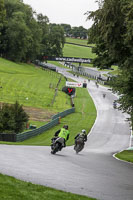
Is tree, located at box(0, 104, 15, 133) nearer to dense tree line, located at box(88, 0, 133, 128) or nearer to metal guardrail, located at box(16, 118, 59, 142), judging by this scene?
metal guardrail, located at box(16, 118, 59, 142)

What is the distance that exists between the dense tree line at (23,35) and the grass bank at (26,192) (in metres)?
96.8

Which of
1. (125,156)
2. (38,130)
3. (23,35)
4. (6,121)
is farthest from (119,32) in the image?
(23,35)

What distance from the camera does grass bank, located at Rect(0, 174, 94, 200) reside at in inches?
351

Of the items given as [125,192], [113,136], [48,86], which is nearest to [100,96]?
[48,86]

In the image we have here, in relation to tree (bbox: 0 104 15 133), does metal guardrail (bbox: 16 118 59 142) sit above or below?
below

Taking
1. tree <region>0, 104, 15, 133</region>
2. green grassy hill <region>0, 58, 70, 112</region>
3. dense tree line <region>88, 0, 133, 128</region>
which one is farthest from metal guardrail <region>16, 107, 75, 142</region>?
dense tree line <region>88, 0, 133, 128</region>

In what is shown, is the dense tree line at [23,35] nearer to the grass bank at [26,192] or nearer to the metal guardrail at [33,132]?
the metal guardrail at [33,132]

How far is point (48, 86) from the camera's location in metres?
85.8

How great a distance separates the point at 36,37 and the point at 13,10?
11004 millimetres

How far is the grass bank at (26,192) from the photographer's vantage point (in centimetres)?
891

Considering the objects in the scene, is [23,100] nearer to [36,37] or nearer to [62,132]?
[62,132]

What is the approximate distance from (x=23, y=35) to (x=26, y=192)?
115 m

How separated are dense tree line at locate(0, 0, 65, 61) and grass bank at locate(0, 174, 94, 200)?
9680cm

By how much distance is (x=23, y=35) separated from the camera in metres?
122
